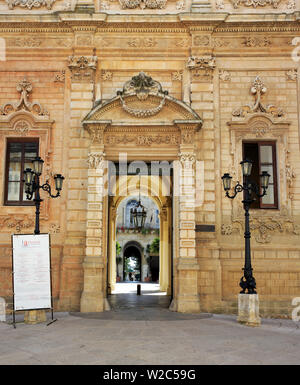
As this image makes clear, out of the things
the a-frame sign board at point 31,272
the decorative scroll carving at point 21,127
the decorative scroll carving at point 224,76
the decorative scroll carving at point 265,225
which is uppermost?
the decorative scroll carving at point 224,76

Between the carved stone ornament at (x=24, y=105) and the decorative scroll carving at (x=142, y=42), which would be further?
the decorative scroll carving at (x=142, y=42)

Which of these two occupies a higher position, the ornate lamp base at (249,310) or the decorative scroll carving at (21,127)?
the decorative scroll carving at (21,127)

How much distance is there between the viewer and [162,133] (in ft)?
42.6

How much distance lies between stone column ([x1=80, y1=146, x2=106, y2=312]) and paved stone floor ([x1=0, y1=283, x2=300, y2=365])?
0.63 metres

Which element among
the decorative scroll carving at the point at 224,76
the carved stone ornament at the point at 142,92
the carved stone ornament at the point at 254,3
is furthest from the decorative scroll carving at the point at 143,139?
the carved stone ornament at the point at 254,3

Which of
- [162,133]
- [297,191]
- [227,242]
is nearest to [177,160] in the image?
[162,133]

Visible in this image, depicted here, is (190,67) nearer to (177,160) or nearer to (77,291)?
(177,160)

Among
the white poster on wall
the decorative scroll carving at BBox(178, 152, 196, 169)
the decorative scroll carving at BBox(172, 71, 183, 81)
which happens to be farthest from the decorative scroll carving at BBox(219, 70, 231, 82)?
the white poster on wall

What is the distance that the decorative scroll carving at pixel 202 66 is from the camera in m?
13.2

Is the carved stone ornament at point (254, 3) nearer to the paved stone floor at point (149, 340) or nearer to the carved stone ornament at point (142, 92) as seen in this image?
the carved stone ornament at point (142, 92)

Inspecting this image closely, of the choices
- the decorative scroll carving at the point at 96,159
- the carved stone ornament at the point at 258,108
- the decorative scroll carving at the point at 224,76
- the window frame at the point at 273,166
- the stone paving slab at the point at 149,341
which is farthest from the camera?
the decorative scroll carving at the point at 224,76

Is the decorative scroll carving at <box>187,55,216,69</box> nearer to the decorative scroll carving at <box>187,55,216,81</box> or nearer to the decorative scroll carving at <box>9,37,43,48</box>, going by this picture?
the decorative scroll carving at <box>187,55,216,81</box>

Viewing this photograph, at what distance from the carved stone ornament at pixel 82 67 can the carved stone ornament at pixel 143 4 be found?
2.13 meters

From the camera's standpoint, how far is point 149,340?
26.3 ft
